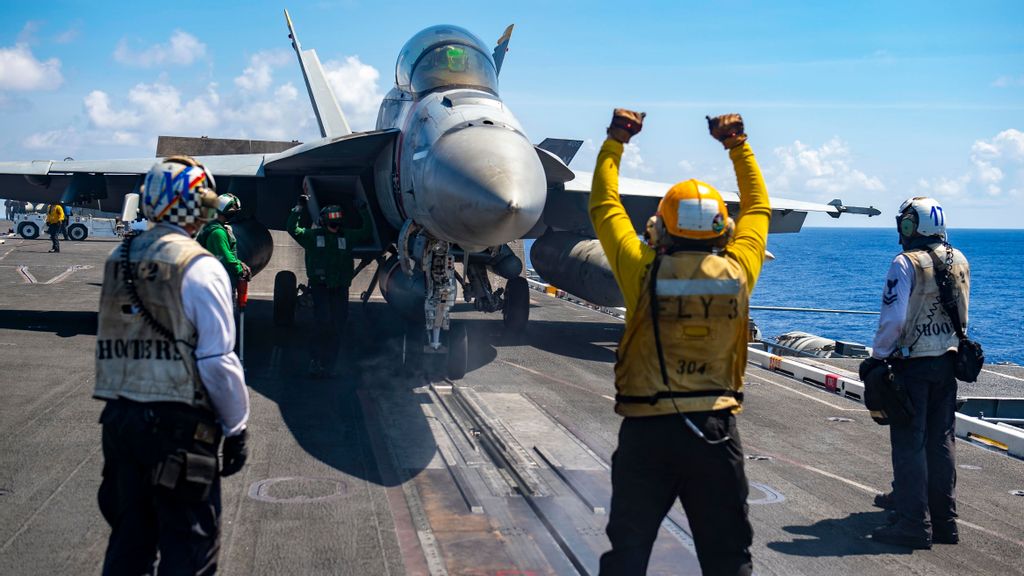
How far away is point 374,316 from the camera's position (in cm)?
1802

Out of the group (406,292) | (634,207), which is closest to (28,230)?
(634,207)

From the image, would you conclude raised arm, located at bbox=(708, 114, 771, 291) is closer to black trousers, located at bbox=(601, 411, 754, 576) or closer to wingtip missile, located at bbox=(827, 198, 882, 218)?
black trousers, located at bbox=(601, 411, 754, 576)

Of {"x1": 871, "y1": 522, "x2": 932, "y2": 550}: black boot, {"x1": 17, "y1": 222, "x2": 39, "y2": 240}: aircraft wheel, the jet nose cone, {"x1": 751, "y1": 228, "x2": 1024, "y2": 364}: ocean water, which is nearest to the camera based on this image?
{"x1": 871, "y1": 522, "x2": 932, "y2": 550}: black boot

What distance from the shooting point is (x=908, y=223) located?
22.0 feet

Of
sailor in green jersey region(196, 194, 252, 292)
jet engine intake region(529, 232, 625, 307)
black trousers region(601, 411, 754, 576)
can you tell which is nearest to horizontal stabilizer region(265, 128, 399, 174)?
sailor in green jersey region(196, 194, 252, 292)

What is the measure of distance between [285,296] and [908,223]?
36.9ft

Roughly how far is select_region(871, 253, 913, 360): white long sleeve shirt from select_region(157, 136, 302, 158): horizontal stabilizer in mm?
31262

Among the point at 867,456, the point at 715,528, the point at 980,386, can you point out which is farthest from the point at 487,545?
the point at 980,386

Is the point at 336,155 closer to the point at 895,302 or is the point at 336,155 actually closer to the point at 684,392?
the point at 895,302

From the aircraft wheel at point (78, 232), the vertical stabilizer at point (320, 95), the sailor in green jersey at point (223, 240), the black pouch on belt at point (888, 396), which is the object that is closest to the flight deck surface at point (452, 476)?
the black pouch on belt at point (888, 396)

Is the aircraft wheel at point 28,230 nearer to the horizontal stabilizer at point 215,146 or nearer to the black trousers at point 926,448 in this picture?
the horizontal stabilizer at point 215,146

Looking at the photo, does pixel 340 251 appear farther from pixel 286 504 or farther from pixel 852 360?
pixel 852 360

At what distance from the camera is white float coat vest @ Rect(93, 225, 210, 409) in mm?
3867

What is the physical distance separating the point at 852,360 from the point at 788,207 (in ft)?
11.9
